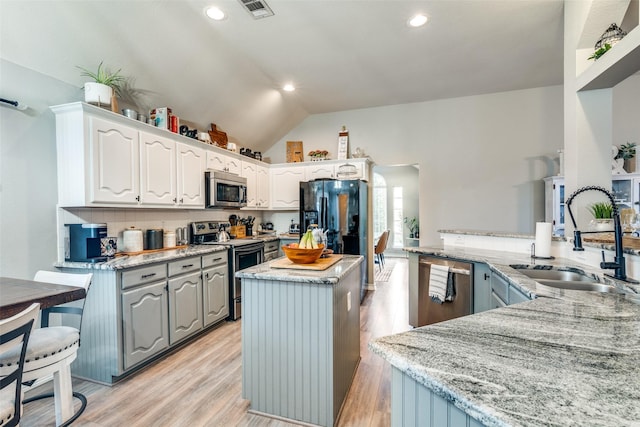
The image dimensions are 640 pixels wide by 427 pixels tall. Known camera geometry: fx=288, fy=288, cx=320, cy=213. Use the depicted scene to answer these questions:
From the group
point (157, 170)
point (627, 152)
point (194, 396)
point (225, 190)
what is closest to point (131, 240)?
point (157, 170)

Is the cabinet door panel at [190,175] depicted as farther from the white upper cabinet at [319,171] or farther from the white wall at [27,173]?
the white upper cabinet at [319,171]

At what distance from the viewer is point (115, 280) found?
2143mm

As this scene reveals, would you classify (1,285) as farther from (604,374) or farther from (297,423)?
(604,374)

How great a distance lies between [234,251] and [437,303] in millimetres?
2271

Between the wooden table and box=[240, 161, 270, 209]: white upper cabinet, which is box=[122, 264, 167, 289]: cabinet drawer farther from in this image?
box=[240, 161, 270, 209]: white upper cabinet

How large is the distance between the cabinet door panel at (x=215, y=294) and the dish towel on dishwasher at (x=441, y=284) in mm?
2222

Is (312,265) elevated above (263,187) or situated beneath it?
situated beneath

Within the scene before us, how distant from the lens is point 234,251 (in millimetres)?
3420

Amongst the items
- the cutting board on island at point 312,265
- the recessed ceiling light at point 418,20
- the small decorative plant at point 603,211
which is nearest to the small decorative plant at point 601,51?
the small decorative plant at point 603,211

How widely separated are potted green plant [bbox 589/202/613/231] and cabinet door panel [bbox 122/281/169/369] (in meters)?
3.46

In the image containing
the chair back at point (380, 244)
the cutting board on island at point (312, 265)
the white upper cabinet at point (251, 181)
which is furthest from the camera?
the chair back at point (380, 244)

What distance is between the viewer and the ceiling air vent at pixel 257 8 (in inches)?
92.8

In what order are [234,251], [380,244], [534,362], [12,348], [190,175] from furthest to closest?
[380,244] < [234,251] < [190,175] < [12,348] < [534,362]

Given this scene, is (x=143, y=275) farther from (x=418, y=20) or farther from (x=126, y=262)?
(x=418, y=20)
